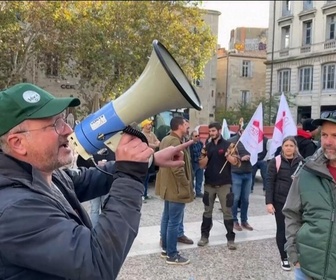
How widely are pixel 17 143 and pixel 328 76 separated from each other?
33937 mm

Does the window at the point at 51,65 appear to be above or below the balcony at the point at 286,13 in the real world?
below

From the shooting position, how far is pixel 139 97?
6.09 feet

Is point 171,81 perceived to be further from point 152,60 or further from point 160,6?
point 160,6

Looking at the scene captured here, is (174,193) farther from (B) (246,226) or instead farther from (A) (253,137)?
(A) (253,137)

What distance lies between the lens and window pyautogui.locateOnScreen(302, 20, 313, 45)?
34.4 meters

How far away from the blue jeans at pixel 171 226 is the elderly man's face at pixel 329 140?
8.17 feet

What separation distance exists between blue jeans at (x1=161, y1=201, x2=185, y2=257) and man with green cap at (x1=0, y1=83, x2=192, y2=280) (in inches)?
135

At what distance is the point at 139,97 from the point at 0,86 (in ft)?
61.7

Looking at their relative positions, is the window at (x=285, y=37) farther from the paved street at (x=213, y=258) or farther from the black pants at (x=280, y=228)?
the black pants at (x=280, y=228)

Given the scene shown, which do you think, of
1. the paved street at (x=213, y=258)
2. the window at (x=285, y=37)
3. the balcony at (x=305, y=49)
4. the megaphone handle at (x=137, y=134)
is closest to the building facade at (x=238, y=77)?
the window at (x=285, y=37)

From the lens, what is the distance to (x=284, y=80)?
119 ft

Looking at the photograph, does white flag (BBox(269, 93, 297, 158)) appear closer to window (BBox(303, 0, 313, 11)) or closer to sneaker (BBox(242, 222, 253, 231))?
sneaker (BBox(242, 222, 253, 231))

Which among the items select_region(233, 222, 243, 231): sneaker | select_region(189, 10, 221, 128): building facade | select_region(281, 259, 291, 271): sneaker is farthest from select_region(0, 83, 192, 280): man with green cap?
select_region(189, 10, 221, 128): building facade

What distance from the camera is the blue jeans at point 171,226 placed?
4.96 metres
